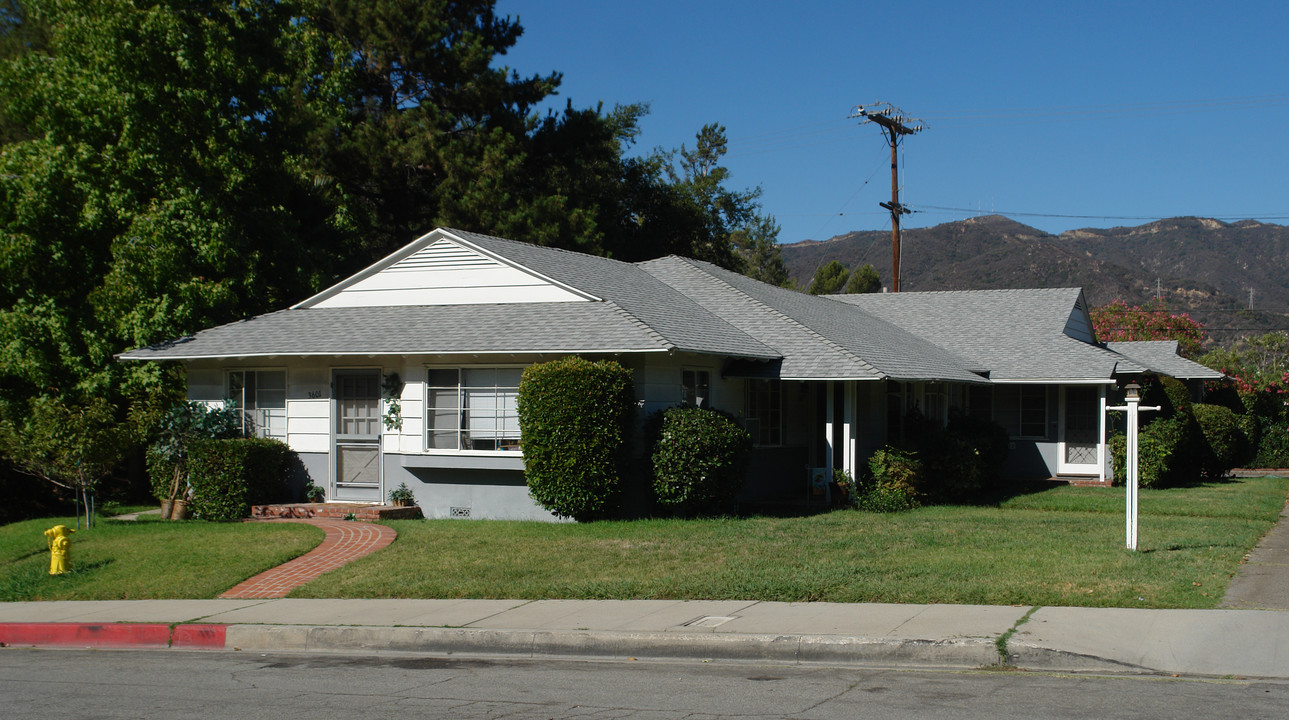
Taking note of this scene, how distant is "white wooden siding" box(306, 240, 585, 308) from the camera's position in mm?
19156

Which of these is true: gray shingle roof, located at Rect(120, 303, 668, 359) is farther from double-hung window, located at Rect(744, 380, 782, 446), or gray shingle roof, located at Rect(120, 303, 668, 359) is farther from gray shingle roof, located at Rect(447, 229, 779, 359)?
double-hung window, located at Rect(744, 380, 782, 446)

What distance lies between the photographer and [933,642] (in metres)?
8.45

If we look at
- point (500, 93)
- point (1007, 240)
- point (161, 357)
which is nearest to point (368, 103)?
point (500, 93)

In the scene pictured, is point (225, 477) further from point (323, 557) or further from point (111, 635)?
point (111, 635)

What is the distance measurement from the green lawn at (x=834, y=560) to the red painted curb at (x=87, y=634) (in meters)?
1.74

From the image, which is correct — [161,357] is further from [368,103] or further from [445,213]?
[368,103]

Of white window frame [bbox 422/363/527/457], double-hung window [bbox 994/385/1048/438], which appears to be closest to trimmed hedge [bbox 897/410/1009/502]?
double-hung window [bbox 994/385/1048/438]

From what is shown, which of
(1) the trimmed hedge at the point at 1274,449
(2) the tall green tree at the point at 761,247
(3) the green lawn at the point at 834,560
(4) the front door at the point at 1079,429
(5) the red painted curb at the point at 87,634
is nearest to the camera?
(5) the red painted curb at the point at 87,634

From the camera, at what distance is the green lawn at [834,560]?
35.0 ft

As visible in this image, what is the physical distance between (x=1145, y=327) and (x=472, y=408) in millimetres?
37881

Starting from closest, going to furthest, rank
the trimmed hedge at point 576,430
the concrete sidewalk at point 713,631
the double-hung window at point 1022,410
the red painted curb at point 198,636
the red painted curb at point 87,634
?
the concrete sidewalk at point 713,631 → the red painted curb at point 198,636 → the red painted curb at point 87,634 → the trimmed hedge at point 576,430 → the double-hung window at point 1022,410

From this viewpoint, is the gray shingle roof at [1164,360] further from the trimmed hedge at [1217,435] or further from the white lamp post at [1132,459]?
the white lamp post at [1132,459]

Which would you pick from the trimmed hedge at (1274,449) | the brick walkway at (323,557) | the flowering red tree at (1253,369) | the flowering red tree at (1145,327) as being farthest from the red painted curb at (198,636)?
the flowering red tree at (1145,327)

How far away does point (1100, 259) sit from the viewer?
509 feet
